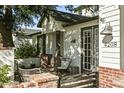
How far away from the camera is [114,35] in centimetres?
520

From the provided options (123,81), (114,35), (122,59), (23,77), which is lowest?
(23,77)

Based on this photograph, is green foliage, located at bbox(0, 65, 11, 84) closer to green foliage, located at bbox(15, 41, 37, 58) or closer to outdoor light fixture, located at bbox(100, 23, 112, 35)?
green foliage, located at bbox(15, 41, 37, 58)

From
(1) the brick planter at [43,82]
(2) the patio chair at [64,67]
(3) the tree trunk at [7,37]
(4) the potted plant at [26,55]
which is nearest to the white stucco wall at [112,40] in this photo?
(1) the brick planter at [43,82]

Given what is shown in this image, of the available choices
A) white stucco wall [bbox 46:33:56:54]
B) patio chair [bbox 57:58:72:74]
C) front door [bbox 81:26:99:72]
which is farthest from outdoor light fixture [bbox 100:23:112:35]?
white stucco wall [bbox 46:33:56:54]

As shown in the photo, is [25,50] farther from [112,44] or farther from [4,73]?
[112,44]

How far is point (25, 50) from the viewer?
9938 mm

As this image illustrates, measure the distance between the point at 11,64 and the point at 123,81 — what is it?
4286mm

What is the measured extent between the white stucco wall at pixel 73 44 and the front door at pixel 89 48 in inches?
8.1

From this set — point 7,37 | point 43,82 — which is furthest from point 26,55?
point 43,82

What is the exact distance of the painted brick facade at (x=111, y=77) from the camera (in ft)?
15.7
